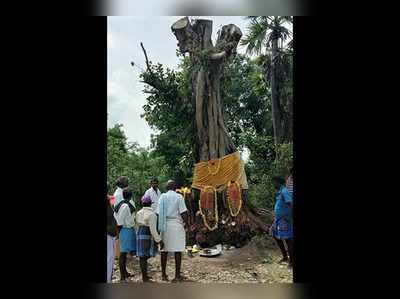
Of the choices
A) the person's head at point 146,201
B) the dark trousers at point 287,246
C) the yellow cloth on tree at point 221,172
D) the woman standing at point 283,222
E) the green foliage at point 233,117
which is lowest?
the dark trousers at point 287,246

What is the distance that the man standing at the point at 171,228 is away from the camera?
5.20m

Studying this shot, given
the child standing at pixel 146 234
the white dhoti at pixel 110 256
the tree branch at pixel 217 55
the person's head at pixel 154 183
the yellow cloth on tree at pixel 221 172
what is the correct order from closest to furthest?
1. the white dhoti at pixel 110 256
2. the child standing at pixel 146 234
3. the person's head at pixel 154 183
4. the yellow cloth on tree at pixel 221 172
5. the tree branch at pixel 217 55


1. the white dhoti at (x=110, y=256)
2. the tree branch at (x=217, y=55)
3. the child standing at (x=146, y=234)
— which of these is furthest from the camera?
the tree branch at (x=217, y=55)

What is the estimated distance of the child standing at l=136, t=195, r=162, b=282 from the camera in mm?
5176

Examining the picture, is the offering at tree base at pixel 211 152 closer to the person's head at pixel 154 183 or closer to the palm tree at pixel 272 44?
the palm tree at pixel 272 44

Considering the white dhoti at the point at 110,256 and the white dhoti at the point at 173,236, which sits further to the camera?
the white dhoti at the point at 173,236

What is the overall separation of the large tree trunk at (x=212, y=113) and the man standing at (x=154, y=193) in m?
0.32

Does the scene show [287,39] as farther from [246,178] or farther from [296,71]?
[246,178]

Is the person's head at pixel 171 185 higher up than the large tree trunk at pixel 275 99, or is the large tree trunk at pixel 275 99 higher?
the large tree trunk at pixel 275 99

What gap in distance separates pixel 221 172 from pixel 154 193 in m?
0.69

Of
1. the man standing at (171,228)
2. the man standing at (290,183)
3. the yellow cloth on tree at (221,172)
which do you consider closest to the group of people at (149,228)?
the man standing at (171,228)

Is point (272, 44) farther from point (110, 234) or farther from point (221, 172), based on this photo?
point (110, 234)

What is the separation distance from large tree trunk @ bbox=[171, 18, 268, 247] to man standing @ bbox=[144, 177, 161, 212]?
0.32 metres

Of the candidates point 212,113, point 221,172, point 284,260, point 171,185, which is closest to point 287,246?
point 284,260
